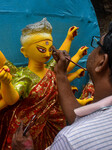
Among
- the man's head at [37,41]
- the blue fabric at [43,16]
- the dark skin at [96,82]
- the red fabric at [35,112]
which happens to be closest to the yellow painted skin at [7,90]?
the red fabric at [35,112]

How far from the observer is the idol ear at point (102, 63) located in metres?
0.84

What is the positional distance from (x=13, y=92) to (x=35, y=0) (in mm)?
1091

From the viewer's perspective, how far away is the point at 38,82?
148 cm

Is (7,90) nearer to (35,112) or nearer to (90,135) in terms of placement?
(35,112)

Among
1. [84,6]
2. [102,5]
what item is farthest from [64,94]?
[102,5]

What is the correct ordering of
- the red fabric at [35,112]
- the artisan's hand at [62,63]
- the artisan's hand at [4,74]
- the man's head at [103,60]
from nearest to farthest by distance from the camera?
the man's head at [103,60] → the artisan's hand at [4,74] → the artisan's hand at [62,63] → the red fabric at [35,112]

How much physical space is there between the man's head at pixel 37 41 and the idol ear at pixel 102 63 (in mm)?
672

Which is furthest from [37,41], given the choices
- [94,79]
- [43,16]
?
[94,79]

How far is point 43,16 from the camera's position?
187 cm

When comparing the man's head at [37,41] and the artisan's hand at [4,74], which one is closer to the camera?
the artisan's hand at [4,74]

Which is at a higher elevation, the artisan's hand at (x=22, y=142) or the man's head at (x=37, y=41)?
the man's head at (x=37, y=41)

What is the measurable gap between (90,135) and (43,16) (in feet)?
5.02

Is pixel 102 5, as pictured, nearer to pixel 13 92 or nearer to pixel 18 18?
pixel 18 18

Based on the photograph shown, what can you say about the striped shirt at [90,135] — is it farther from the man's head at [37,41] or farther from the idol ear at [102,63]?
the man's head at [37,41]
